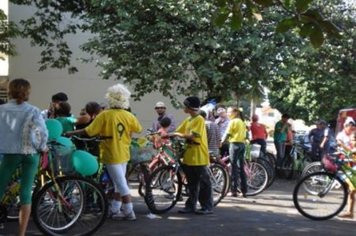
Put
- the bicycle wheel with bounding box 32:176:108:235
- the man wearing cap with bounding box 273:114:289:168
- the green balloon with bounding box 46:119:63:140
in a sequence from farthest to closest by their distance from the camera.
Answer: the man wearing cap with bounding box 273:114:289:168 → the green balloon with bounding box 46:119:63:140 → the bicycle wheel with bounding box 32:176:108:235

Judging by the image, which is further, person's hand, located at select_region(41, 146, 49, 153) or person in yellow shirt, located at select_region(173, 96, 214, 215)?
person in yellow shirt, located at select_region(173, 96, 214, 215)

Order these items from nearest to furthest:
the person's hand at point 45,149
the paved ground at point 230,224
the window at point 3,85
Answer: the person's hand at point 45,149 → the paved ground at point 230,224 → the window at point 3,85

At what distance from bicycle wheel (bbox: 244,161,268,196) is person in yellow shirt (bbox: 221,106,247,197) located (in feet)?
1.58

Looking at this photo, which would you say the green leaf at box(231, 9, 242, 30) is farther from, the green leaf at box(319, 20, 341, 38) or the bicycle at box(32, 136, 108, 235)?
the bicycle at box(32, 136, 108, 235)

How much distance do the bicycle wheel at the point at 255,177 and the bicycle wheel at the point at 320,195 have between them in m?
2.49

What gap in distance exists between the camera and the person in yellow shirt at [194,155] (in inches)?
308

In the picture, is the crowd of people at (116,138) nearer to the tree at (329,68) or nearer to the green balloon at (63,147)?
the green balloon at (63,147)

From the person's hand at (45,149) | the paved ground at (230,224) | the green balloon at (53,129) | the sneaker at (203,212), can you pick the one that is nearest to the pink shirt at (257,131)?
the paved ground at (230,224)

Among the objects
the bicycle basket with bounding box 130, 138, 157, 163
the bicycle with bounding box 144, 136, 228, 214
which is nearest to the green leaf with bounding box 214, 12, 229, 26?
the bicycle with bounding box 144, 136, 228, 214

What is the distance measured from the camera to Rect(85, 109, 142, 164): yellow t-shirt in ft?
22.9

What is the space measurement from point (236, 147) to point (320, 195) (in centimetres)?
217

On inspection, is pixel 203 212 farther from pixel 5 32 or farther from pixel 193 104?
pixel 5 32

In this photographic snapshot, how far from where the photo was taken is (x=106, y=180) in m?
7.55

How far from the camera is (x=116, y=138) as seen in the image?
7.02 m
